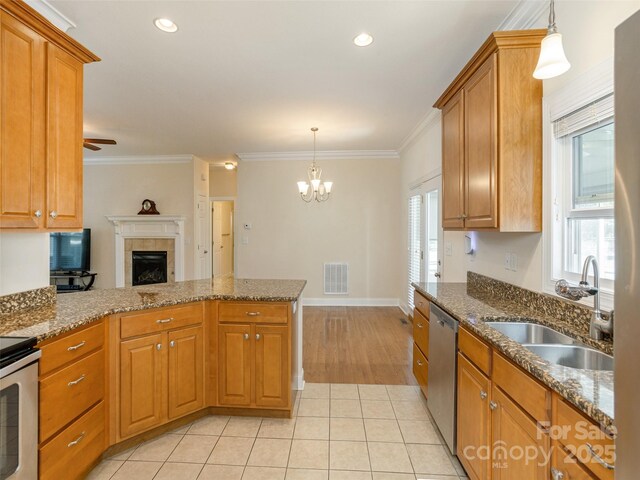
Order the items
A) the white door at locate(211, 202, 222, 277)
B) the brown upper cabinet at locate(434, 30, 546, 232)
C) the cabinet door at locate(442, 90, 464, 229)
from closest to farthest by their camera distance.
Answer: the brown upper cabinet at locate(434, 30, 546, 232), the cabinet door at locate(442, 90, 464, 229), the white door at locate(211, 202, 222, 277)

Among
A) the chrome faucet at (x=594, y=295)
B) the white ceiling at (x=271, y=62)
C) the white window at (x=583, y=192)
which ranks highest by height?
the white ceiling at (x=271, y=62)

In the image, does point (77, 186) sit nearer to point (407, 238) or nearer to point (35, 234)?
point (35, 234)

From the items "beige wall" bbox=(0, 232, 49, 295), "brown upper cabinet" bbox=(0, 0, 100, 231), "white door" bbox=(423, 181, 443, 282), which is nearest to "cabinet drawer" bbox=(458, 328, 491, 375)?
"white door" bbox=(423, 181, 443, 282)

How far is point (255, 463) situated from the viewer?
1988 millimetres

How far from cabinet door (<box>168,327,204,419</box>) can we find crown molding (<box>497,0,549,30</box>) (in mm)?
3029

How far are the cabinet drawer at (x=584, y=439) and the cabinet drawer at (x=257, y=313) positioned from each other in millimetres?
1679

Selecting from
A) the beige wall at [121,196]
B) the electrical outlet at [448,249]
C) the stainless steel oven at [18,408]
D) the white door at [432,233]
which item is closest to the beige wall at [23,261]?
the stainless steel oven at [18,408]

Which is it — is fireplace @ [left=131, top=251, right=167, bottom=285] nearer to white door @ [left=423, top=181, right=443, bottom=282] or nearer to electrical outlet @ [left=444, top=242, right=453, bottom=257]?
white door @ [left=423, top=181, right=443, bottom=282]

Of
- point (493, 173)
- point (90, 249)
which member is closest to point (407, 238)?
point (493, 173)

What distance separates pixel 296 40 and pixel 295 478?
293 cm

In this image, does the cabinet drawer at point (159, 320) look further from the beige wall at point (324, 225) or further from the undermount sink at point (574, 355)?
the beige wall at point (324, 225)

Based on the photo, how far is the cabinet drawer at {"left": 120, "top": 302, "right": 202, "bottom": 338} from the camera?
205cm

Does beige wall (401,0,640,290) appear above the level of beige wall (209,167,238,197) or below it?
below

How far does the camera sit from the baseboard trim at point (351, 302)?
6.05m
